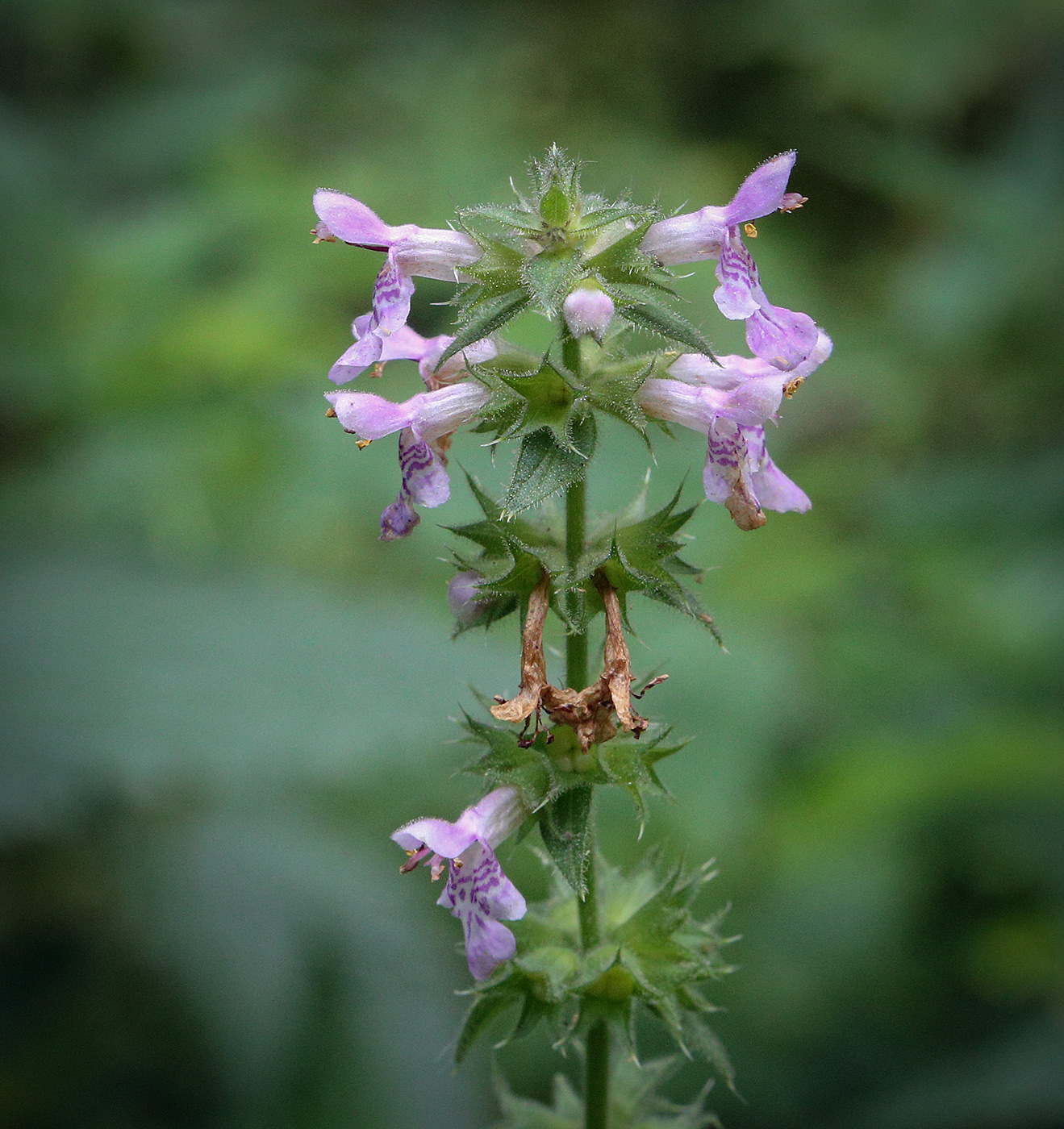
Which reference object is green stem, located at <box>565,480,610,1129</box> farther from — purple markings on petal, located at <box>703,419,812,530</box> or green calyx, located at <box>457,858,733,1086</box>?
purple markings on petal, located at <box>703,419,812,530</box>

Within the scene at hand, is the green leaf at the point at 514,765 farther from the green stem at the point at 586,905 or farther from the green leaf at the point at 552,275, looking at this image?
the green leaf at the point at 552,275

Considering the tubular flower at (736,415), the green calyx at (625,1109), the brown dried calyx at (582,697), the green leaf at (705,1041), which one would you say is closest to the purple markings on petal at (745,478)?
the tubular flower at (736,415)

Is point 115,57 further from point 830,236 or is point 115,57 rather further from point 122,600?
point 122,600

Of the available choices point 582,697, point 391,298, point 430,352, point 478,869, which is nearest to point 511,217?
point 391,298

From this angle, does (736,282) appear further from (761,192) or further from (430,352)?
(430,352)

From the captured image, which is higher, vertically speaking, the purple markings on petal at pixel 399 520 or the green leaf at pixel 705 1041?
the purple markings on petal at pixel 399 520

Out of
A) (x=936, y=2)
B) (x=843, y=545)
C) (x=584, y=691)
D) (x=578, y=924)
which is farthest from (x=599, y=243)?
(x=936, y=2)

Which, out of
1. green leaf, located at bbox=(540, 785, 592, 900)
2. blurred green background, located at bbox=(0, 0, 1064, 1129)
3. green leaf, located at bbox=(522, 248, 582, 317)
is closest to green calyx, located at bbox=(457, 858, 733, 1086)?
green leaf, located at bbox=(540, 785, 592, 900)
